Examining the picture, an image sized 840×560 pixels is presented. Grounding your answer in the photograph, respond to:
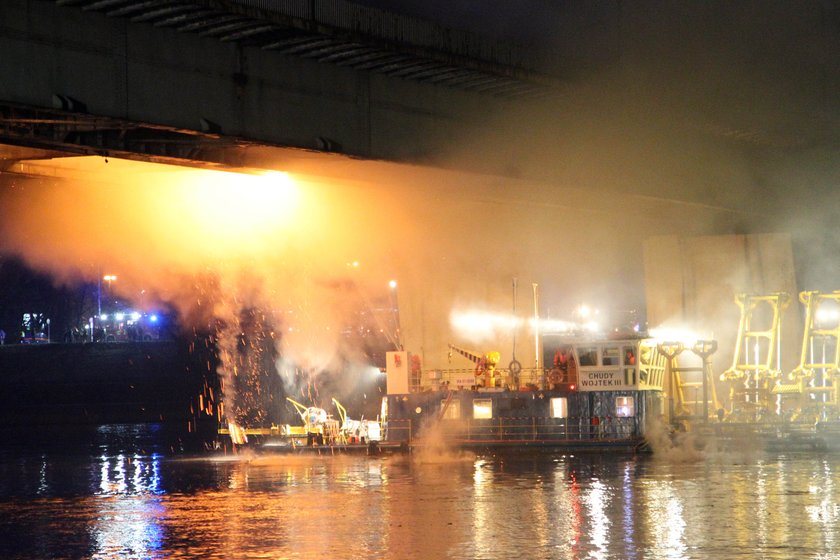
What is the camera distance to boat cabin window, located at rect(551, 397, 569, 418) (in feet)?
155

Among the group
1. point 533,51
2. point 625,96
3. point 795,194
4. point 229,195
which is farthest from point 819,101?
point 229,195

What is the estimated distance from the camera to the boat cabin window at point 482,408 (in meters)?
47.8

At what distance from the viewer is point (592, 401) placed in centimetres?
4738

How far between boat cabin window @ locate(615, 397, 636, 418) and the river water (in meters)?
2.97

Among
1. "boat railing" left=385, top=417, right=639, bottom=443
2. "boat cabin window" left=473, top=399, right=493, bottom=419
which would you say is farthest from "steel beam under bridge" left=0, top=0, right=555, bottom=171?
"boat railing" left=385, top=417, right=639, bottom=443

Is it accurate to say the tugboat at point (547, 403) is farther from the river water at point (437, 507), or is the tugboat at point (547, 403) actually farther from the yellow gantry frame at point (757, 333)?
the yellow gantry frame at point (757, 333)

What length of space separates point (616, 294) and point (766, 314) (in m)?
11.0

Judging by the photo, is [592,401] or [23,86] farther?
[592,401]

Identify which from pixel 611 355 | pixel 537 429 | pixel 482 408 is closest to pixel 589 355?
pixel 611 355

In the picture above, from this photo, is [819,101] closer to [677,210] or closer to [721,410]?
[677,210]

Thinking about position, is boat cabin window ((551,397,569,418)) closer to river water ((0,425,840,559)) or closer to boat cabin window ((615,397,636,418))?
river water ((0,425,840,559))

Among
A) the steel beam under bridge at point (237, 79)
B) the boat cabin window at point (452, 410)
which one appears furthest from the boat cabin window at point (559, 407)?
the steel beam under bridge at point (237, 79)

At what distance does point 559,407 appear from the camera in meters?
47.4

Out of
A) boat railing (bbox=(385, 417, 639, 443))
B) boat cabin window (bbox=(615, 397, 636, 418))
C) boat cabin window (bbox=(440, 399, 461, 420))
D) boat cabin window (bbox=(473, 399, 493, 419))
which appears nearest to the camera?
boat railing (bbox=(385, 417, 639, 443))
